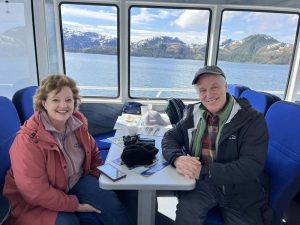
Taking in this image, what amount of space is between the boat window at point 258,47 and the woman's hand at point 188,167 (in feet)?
7.37

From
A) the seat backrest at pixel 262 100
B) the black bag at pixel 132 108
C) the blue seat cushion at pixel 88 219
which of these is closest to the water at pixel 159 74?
the black bag at pixel 132 108

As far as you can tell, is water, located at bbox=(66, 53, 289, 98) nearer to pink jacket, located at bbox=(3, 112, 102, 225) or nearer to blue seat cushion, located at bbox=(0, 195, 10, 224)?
pink jacket, located at bbox=(3, 112, 102, 225)

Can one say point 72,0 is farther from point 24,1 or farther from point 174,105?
point 174,105

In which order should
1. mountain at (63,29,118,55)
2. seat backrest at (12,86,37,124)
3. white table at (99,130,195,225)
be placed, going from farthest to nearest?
mountain at (63,29,118,55)
seat backrest at (12,86,37,124)
white table at (99,130,195,225)

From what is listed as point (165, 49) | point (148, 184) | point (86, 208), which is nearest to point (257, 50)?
point (165, 49)

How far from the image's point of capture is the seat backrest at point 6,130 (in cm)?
135

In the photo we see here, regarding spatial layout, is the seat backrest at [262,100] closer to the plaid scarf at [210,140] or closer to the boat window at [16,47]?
the plaid scarf at [210,140]

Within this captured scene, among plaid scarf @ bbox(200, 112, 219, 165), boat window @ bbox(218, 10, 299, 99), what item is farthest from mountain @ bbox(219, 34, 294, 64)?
plaid scarf @ bbox(200, 112, 219, 165)

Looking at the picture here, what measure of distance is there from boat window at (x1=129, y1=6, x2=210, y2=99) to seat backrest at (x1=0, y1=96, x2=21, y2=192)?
1.77 meters

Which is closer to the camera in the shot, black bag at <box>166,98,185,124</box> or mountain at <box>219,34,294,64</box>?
black bag at <box>166,98,185,124</box>

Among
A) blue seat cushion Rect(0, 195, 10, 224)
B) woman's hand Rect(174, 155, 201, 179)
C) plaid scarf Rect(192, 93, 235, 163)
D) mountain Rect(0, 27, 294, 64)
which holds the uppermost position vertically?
mountain Rect(0, 27, 294, 64)

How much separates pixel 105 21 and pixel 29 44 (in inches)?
36.5

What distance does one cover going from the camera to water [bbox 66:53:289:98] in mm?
3165

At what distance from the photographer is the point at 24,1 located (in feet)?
7.80
